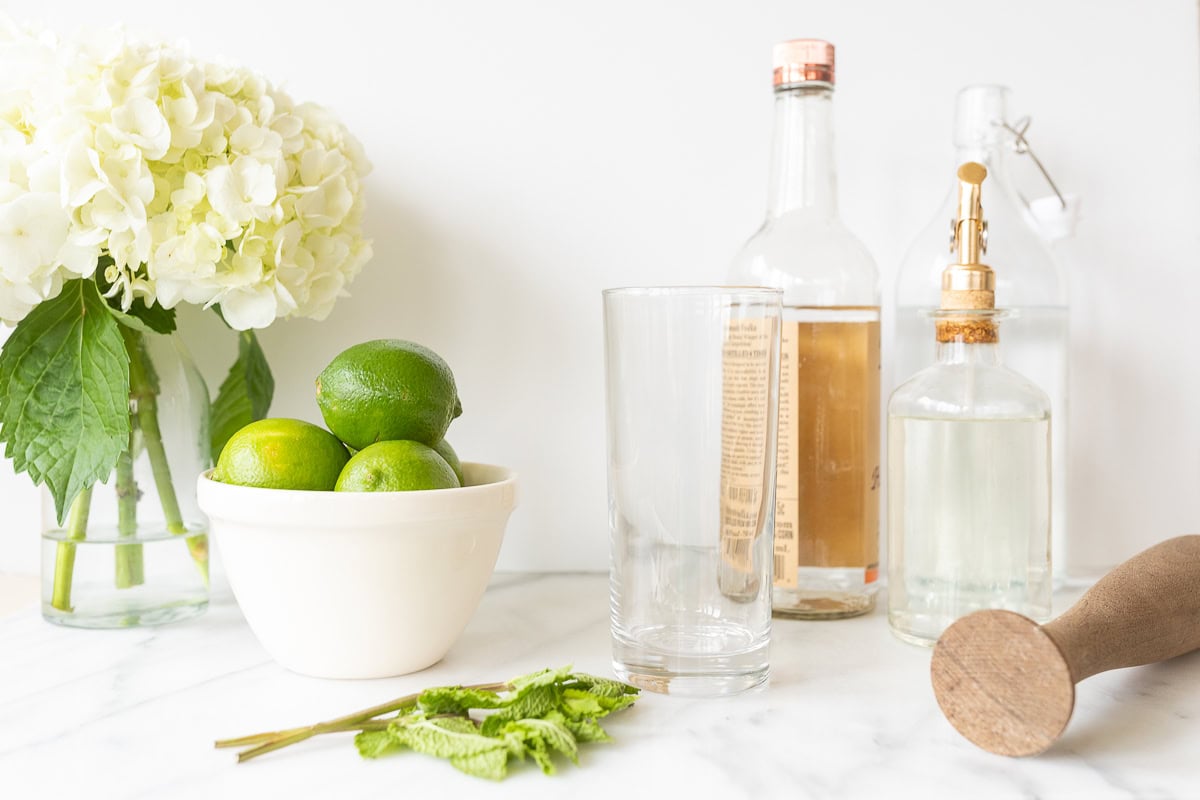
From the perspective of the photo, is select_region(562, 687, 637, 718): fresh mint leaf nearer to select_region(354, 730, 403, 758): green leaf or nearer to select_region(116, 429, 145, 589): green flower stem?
select_region(354, 730, 403, 758): green leaf

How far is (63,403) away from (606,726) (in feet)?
1.42

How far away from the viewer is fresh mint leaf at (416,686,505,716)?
54cm

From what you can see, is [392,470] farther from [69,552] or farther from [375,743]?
[69,552]

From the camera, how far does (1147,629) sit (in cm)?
59

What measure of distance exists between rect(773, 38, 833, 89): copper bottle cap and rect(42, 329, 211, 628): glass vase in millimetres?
517

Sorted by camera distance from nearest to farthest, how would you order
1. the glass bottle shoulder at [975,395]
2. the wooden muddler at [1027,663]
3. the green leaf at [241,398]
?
the wooden muddler at [1027,663]
the glass bottle shoulder at [975,395]
the green leaf at [241,398]

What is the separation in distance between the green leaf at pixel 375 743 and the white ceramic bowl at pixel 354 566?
0.35 feet

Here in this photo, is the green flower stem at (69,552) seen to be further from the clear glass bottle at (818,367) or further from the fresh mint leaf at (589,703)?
the clear glass bottle at (818,367)

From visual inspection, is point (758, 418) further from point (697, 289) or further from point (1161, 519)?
point (1161, 519)

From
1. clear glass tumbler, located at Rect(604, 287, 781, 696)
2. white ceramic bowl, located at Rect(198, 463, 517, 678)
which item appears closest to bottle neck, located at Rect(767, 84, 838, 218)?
clear glass tumbler, located at Rect(604, 287, 781, 696)

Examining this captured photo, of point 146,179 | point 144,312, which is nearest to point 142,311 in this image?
point 144,312

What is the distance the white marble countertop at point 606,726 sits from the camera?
49cm

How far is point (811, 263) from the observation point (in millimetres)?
813

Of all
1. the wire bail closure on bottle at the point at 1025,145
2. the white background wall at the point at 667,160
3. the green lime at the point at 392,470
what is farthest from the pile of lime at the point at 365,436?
the wire bail closure on bottle at the point at 1025,145
